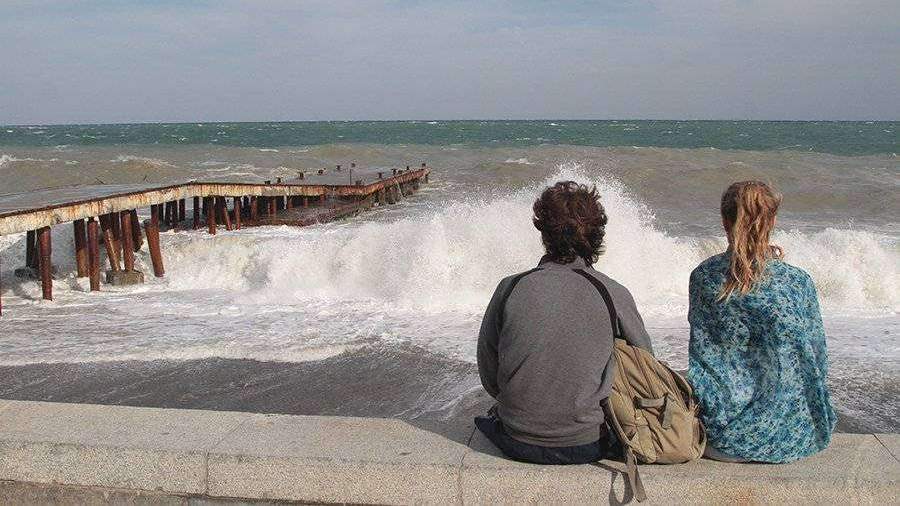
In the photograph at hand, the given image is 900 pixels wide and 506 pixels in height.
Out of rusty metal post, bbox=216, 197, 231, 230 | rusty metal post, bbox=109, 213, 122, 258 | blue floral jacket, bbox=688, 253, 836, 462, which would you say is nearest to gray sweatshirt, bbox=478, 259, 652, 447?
blue floral jacket, bbox=688, 253, 836, 462

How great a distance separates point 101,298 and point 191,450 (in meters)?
8.15

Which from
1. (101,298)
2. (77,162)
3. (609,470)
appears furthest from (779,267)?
(77,162)

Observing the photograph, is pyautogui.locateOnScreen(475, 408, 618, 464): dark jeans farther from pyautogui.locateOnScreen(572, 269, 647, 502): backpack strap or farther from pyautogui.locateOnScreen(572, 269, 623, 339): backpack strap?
pyautogui.locateOnScreen(572, 269, 623, 339): backpack strap

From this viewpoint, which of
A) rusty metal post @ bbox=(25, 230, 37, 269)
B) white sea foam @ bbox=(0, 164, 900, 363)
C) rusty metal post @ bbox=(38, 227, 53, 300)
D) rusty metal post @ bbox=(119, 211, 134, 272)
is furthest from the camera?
rusty metal post @ bbox=(119, 211, 134, 272)

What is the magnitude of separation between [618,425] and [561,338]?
1.21 feet

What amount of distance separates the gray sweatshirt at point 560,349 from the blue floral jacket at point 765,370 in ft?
1.09

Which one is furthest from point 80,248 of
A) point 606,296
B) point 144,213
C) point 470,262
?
point 606,296

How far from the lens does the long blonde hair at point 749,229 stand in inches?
124

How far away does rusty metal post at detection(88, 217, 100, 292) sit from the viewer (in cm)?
1120

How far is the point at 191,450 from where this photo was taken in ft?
10.8

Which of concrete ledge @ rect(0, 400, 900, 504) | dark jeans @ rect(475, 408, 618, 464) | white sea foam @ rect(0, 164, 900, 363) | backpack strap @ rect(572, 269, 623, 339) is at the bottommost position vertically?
white sea foam @ rect(0, 164, 900, 363)

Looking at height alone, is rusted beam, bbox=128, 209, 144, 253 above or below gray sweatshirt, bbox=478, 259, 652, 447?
below

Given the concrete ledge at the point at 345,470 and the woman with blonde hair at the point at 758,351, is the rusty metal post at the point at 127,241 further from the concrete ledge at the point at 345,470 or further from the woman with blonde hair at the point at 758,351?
the woman with blonde hair at the point at 758,351

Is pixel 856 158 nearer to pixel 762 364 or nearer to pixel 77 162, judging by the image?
pixel 77 162
